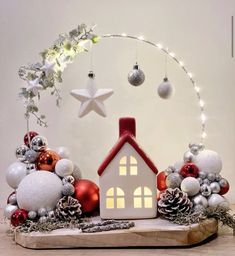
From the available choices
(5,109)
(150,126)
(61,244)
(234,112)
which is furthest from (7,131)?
(234,112)

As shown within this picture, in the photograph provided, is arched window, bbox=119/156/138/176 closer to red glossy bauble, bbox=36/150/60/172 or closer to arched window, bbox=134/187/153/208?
arched window, bbox=134/187/153/208

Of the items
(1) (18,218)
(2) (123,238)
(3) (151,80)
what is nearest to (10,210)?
(1) (18,218)

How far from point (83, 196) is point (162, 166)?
0.38 meters

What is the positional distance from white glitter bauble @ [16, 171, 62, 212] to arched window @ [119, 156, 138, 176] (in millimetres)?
137

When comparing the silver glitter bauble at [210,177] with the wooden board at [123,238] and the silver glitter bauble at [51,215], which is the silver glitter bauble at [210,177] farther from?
the silver glitter bauble at [51,215]

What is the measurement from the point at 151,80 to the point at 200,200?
1.45ft

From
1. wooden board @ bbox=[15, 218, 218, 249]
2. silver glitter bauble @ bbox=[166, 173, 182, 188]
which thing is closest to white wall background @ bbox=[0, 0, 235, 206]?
silver glitter bauble @ bbox=[166, 173, 182, 188]

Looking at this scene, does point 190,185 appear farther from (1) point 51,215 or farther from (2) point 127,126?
(1) point 51,215

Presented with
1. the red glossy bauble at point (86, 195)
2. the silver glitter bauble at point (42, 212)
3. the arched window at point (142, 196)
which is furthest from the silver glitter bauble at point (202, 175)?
the silver glitter bauble at point (42, 212)

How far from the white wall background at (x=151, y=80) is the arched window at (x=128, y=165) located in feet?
1.08

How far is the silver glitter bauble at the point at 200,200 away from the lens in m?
1.04

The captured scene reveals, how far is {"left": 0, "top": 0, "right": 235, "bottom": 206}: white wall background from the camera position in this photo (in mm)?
1368

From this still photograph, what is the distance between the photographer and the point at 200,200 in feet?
3.43

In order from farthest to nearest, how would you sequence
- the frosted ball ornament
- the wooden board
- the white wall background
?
the white wall background, the frosted ball ornament, the wooden board
